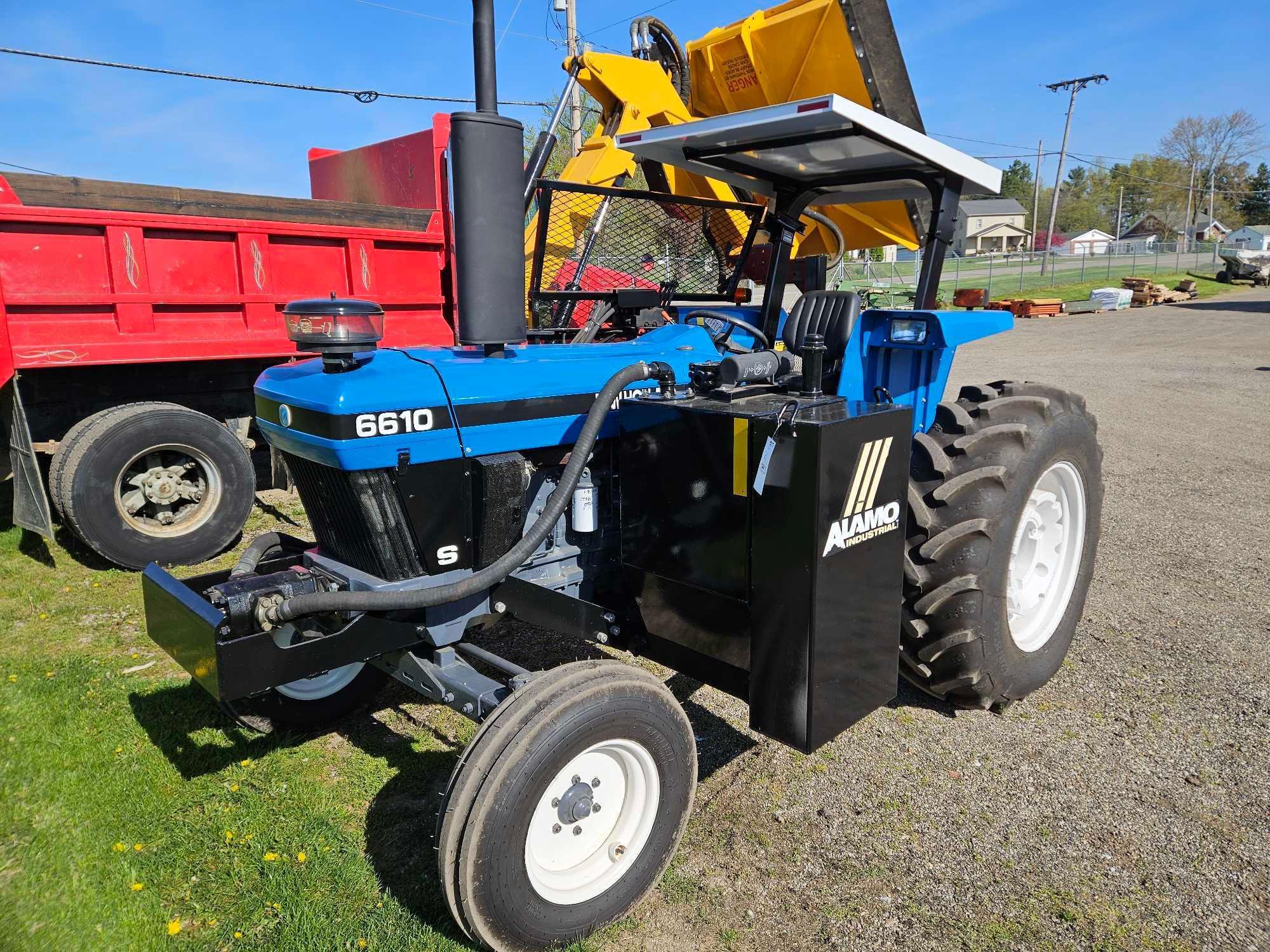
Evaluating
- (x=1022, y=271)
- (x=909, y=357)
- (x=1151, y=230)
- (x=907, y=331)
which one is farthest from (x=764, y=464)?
(x=1151, y=230)

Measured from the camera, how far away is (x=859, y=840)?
Result: 274cm

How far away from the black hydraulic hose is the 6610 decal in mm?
814

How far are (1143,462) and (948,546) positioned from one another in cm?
567

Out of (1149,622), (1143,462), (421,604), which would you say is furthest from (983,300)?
(421,604)

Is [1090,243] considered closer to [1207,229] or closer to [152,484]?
[1207,229]

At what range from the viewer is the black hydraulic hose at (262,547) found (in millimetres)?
2855

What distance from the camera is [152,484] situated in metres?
5.19

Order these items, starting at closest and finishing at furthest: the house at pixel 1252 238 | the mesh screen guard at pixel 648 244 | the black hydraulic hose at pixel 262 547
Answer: the black hydraulic hose at pixel 262 547 < the mesh screen guard at pixel 648 244 < the house at pixel 1252 238

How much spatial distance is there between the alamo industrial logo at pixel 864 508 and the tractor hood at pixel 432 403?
841 millimetres

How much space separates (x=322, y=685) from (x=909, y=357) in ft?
8.63

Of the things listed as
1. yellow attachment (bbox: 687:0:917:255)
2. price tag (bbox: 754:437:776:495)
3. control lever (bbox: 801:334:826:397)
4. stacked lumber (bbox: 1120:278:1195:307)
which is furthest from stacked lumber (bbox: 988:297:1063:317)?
price tag (bbox: 754:437:776:495)

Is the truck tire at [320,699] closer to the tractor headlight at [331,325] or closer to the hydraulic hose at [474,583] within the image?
the hydraulic hose at [474,583]

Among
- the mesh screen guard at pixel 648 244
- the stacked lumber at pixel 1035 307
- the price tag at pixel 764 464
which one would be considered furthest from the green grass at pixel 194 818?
the stacked lumber at pixel 1035 307

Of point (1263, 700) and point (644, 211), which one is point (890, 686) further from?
point (644, 211)
